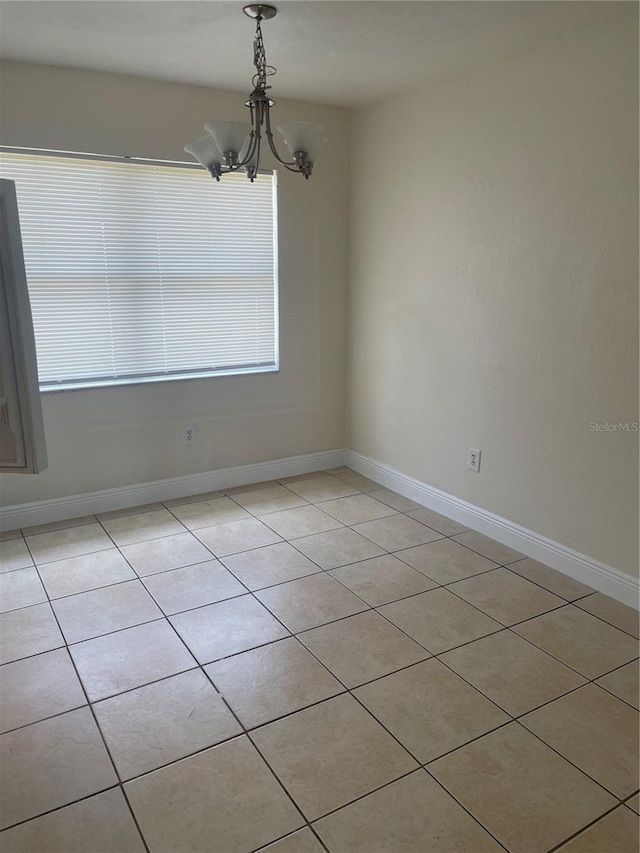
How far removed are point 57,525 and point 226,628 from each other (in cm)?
144

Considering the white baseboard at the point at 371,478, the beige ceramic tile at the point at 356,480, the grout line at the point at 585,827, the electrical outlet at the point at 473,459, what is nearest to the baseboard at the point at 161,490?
the white baseboard at the point at 371,478

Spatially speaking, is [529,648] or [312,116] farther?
[312,116]

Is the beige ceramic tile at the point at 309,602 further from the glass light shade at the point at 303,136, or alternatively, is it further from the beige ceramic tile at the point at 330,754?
the glass light shade at the point at 303,136

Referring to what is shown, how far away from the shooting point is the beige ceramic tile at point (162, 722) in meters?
1.72

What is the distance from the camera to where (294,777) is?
1649 mm

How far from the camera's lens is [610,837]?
148 cm

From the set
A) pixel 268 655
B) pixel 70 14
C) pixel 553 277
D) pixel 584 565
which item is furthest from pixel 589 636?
pixel 70 14

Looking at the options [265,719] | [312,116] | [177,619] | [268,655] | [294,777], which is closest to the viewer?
[294,777]

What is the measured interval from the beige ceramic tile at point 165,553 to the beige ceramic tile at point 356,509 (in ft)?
2.68

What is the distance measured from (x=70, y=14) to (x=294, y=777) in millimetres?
2707

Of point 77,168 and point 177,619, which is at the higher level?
point 77,168

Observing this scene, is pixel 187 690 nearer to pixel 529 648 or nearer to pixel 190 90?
pixel 529 648

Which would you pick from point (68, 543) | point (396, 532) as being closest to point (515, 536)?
point (396, 532)

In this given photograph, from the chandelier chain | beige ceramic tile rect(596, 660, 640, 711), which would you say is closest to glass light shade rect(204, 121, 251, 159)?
the chandelier chain
